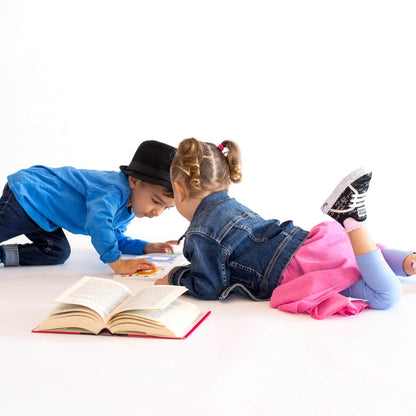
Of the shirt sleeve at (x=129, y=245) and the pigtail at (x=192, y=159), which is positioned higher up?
the pigtail at (x=192, y=159)

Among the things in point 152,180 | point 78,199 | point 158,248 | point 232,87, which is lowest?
point 158,248

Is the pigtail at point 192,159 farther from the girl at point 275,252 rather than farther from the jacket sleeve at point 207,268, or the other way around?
the jacket sleeve at point 207,268

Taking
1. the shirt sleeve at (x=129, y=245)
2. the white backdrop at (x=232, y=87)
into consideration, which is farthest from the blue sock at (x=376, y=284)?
the white backdrop at (x=232, y=87)

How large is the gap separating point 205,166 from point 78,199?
92 centimetres

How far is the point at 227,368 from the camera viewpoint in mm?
1848

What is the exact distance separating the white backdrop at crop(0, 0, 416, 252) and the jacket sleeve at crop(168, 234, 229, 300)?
2.43m

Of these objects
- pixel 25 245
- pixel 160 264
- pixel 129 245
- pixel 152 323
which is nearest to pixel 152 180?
pixel 160 264

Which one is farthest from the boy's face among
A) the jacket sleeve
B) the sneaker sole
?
the sneaker sole

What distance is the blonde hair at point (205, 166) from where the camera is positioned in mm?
2648

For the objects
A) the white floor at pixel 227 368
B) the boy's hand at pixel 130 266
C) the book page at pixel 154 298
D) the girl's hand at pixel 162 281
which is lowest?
the boy's hand at pixel 130 266

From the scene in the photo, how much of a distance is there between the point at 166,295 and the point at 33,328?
503 millimetres

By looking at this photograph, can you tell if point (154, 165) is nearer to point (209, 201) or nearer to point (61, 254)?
point (209, 201)

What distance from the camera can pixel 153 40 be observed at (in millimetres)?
5434

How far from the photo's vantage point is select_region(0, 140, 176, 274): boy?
125 inches
